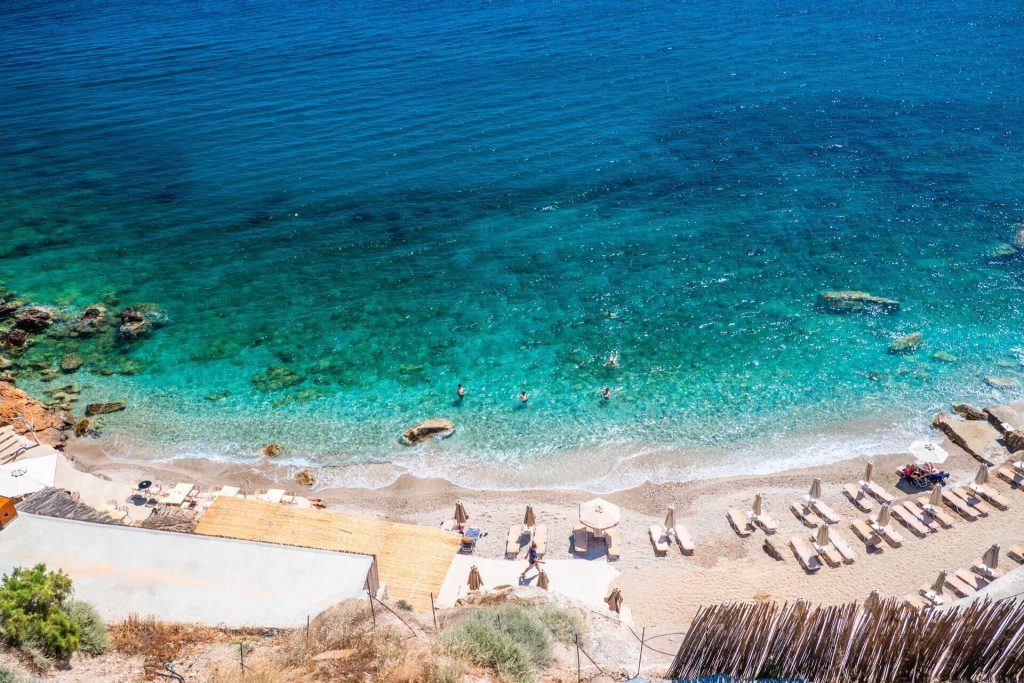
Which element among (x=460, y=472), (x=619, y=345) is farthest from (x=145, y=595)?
(x=619, y=345)

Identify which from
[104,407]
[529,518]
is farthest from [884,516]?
[104,407]

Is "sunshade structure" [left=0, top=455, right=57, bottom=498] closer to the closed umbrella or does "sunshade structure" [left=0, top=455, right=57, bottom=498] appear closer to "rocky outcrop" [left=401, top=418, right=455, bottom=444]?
"rocky outcrop" [left=401, top=418, right=455, bottom=444]

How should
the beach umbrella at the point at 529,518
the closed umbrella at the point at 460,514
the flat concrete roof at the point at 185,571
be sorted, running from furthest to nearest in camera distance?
the closed umbrella at the point at 460,514, the beach umbrella at the point at 529,518, the flat concrete roof at the point at 185,571

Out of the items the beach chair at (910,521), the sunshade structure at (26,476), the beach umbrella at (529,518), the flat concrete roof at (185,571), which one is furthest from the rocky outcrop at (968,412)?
the sunshade structure at (26,476)

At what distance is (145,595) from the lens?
18.0m

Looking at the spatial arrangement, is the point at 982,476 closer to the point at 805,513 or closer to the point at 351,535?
the point at 805,513

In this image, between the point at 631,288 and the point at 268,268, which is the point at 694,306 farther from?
the point at 268,268

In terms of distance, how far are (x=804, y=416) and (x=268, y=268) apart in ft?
106

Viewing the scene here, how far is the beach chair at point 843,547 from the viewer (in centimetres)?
2414

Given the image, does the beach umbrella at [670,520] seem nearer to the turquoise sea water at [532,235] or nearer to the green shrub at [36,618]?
the turquoise sea water at [532,235]

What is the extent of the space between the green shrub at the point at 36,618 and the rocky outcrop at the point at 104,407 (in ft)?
64.4

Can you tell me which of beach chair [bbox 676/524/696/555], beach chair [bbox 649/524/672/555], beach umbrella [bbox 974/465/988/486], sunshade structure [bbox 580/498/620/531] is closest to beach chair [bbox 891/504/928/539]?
beach umbrella [bbox 974/465/988/486]

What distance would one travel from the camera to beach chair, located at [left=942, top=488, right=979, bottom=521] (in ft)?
85.0

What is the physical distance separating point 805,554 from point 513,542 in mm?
10140
